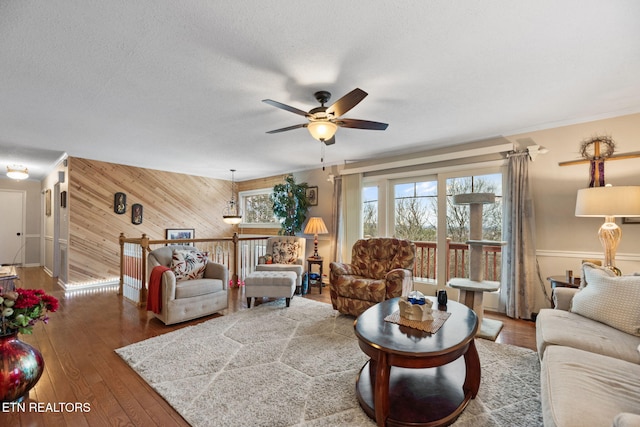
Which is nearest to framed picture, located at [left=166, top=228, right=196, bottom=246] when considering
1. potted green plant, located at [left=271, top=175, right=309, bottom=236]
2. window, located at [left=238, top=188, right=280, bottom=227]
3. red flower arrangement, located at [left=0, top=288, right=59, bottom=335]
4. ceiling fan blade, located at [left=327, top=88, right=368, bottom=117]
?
window, located at [left=238, top=188, right=280, bottom=227]

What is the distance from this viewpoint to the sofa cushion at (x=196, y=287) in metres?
3.28

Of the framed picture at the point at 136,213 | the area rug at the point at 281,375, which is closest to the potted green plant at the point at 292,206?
the area rug at the point at 281,375

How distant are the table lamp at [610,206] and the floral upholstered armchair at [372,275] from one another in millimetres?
1734

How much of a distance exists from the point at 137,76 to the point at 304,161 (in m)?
3.30

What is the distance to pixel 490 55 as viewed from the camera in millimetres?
1975

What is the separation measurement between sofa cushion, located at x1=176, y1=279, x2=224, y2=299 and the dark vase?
Result: 142 centimetres

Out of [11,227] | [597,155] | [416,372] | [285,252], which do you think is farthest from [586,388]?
[11,227]

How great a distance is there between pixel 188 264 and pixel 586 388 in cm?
377

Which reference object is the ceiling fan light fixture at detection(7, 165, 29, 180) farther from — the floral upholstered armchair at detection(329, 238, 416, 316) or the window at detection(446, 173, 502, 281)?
the window at detection(446, 173, 502, 281)

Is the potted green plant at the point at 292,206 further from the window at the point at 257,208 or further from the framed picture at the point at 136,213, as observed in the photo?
the framed picture at the point at 136,213

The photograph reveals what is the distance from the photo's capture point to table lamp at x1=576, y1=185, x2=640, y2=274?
8.01 feet

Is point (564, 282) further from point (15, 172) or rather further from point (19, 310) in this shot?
point (15, 172)

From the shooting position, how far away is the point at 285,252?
4.86m

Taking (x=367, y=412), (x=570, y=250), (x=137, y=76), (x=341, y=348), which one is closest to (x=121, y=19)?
(x=137, y=76)
